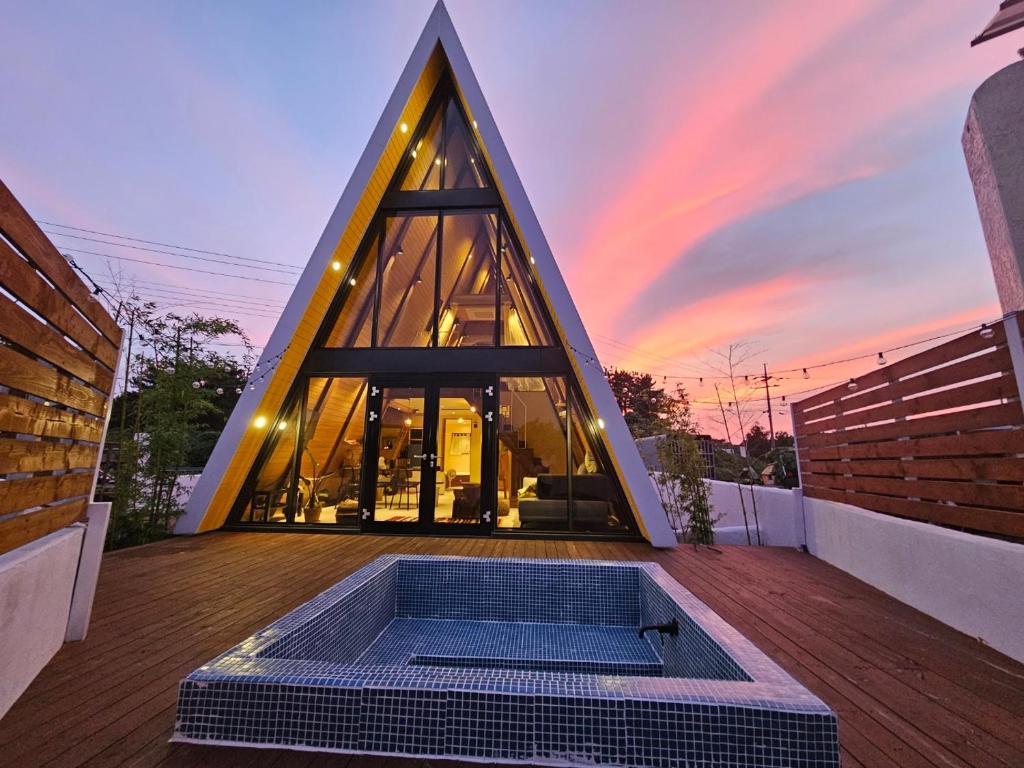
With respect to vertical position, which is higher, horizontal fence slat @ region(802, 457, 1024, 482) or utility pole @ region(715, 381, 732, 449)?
utility pole @ region(715, 381, 732, 449)

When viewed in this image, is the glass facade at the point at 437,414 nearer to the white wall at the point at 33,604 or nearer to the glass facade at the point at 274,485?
the glass facade at the point at 274,485

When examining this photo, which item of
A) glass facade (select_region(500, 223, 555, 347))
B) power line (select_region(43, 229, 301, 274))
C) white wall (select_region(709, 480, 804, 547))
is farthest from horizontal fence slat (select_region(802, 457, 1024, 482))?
power line (select_region(43, 229, 301, 274))

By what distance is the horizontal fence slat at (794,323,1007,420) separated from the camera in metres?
2.52

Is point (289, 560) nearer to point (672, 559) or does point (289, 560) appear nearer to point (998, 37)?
point (672, 559)

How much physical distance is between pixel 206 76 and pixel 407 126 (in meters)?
4.56

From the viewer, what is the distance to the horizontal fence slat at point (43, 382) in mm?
1526

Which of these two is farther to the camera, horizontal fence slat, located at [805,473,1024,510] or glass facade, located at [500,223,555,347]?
glass facade, located at [500,223,555,347]

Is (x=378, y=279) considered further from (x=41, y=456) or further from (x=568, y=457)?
(x=41, y=456)

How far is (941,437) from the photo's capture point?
2896 millimetres

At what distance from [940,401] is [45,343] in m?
5.21

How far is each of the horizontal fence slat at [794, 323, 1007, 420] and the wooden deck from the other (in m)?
1.74

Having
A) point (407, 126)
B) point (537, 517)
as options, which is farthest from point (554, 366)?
point (407, 126)

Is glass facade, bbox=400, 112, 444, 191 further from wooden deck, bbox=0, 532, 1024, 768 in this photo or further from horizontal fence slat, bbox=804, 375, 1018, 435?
horizontal fence slat, bbox=804, 375, 1018, 435

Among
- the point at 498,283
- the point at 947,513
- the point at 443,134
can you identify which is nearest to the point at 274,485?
the point at 498,283
